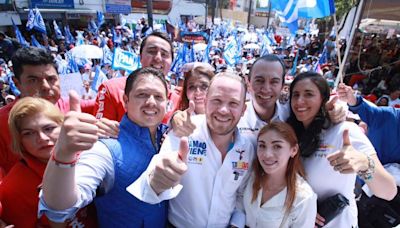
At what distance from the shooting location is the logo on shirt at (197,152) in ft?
6.15

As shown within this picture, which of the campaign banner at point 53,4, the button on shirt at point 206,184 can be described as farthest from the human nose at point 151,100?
the campaign banner at point 53,4

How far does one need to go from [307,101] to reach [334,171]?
55 centimetres

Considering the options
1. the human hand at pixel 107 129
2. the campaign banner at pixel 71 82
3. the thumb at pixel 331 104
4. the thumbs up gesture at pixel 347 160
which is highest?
the thumb at pixel 331 104

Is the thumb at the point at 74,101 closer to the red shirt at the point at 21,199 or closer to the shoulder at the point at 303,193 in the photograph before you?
the red shirt at the point at 21,199

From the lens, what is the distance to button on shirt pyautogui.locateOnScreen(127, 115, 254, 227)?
1846 mm

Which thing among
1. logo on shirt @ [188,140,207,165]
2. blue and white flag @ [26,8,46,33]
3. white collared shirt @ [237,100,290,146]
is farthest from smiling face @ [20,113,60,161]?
blue and white flag @ [26,8,46,33]

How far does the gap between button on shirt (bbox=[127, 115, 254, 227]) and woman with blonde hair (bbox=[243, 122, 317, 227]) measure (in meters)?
0.13

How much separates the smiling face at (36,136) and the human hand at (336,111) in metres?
1.94

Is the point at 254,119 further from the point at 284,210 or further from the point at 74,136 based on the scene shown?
the point at 74,136

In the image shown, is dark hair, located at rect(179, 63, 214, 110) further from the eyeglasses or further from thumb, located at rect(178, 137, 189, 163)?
thumb, located at rect(178, 137, 189, 163)

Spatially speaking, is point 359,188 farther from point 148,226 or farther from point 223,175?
point 148,226

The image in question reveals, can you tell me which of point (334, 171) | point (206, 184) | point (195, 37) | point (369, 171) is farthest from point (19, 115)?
point (195, 37)

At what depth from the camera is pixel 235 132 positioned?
6.60 feet

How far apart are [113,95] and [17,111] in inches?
39.7
